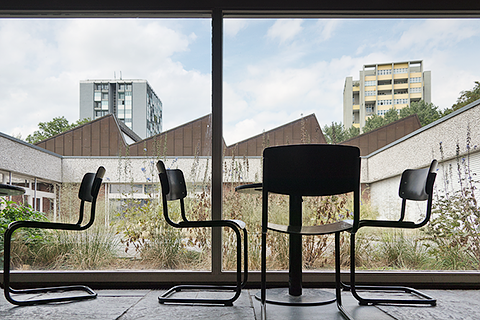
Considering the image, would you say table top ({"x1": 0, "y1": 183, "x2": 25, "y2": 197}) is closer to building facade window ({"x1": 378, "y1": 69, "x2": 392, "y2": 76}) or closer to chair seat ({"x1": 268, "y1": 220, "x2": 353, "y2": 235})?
chair seat ({"x1": 268, "y1": 220, "x2": 353, "y2": 235})

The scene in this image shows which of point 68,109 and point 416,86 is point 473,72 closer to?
point 416,86

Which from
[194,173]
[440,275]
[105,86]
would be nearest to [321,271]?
[440,275]

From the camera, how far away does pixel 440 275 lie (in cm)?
300

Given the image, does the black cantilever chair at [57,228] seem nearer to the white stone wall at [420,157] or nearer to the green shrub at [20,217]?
the green shrub at [20,217]

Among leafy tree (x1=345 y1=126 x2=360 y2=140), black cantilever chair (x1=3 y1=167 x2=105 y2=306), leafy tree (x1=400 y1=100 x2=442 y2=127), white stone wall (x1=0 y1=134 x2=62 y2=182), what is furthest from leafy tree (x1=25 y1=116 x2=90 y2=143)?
leafy tree (x1=400 y1=100 x2=442 y2=127)

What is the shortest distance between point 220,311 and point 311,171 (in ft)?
3.15

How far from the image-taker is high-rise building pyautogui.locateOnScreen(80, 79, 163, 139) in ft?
11.0

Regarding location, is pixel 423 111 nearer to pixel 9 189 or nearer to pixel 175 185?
pixel 175 185

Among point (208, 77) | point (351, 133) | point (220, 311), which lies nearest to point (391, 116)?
point (351, 133)

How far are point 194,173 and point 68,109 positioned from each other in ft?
3.89

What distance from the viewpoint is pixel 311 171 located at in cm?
204

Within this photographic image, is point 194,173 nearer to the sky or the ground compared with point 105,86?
nearer to the ground

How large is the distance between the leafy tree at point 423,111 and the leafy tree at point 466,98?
74 millimetres

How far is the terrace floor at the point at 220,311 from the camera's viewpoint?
85.0 inches
